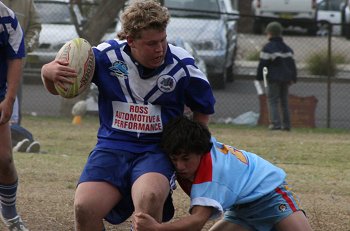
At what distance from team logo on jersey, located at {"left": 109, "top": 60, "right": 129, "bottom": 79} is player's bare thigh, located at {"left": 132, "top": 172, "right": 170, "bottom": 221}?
1.96ft

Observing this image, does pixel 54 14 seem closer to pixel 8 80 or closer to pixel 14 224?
pixel 14 224

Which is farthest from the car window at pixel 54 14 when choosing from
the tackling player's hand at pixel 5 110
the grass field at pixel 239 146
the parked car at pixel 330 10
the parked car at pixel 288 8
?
the parked car at pixel 330 10

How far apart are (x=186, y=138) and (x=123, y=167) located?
44 centimetres

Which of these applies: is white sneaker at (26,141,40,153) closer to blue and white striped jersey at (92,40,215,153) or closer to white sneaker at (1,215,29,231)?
white sneaker at (1,215,29,231)

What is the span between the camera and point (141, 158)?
17.1 feet

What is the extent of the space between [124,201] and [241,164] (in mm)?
691

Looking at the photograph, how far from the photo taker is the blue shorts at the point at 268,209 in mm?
5324

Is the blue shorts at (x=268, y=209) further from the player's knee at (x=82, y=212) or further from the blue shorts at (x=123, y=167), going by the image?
the player's knee at (x=82, y=212)

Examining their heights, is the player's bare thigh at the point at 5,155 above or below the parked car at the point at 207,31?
above

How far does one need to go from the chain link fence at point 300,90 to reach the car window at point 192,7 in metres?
0.41

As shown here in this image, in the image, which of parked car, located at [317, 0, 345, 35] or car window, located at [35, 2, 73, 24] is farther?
parked car, located at [317, 0, 345, 35]

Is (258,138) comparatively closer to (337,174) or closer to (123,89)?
(337,174)

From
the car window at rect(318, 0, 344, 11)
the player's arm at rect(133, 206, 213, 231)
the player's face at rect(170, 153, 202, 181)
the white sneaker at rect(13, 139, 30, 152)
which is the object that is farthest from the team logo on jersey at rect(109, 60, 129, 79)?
the car window at rect(318, 0, 344, 11)

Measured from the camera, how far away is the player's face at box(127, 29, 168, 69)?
511 cm
